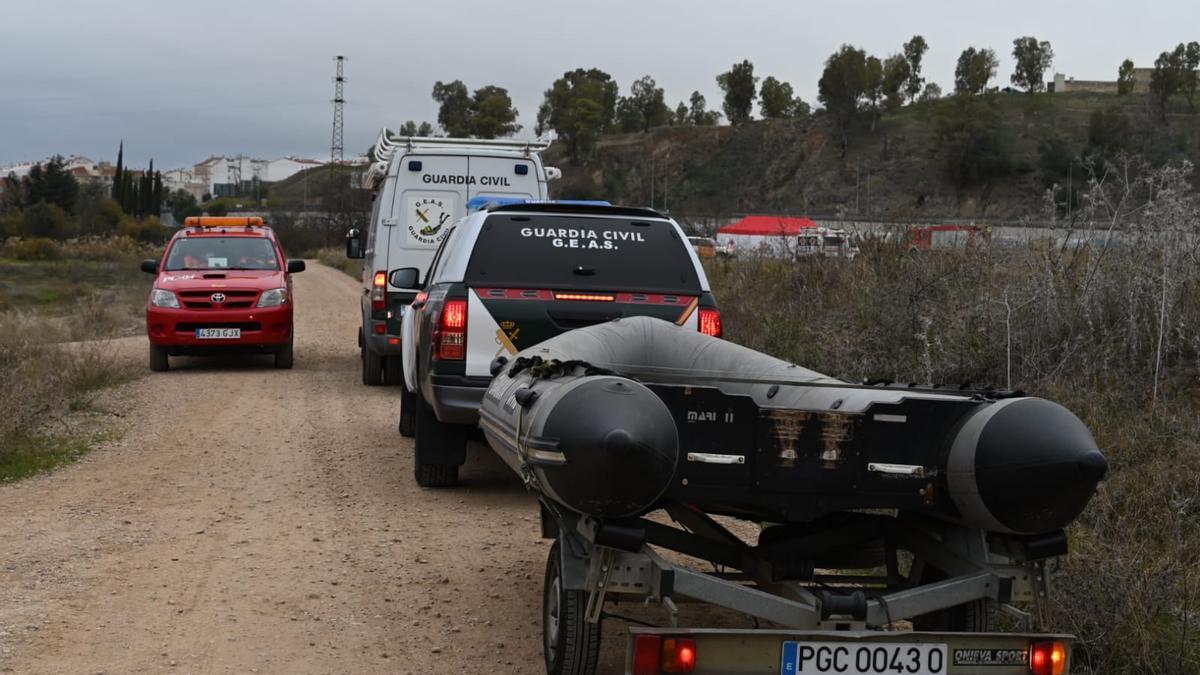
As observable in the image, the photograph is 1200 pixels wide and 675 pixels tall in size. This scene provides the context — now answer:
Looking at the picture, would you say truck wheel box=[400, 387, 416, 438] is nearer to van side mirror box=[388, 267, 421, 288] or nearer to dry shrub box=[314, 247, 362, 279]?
van side mirror box=[388, 267, 421, 288]

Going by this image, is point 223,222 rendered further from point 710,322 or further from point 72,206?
point 72,206

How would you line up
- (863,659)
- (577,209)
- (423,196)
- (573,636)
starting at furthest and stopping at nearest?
(423,196) < (577,209) < (573,636) < (863,659)

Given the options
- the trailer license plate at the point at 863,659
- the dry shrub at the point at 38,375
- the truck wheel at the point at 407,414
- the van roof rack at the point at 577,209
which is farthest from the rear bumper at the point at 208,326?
the trailer license plate at the point at 863,659

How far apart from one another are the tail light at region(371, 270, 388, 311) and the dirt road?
2.24m

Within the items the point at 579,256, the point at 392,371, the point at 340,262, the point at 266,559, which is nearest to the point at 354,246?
the point at 392,371

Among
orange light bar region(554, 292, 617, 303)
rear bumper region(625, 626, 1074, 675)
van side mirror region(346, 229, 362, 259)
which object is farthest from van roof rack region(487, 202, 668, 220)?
van side mirror region(346, 229, 362, 259)

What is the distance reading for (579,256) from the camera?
908 centimetres

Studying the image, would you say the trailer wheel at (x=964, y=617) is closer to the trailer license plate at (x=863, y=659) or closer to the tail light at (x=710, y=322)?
the trailer license plate at (x=863, y=659)

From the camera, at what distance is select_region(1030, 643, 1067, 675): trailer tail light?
15.3 feet

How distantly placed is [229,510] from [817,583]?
15.7ft

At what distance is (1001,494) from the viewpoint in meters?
4.76

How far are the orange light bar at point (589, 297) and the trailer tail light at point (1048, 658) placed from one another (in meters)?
4.62

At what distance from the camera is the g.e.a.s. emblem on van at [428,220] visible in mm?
15375

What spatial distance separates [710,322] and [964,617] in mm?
3758
